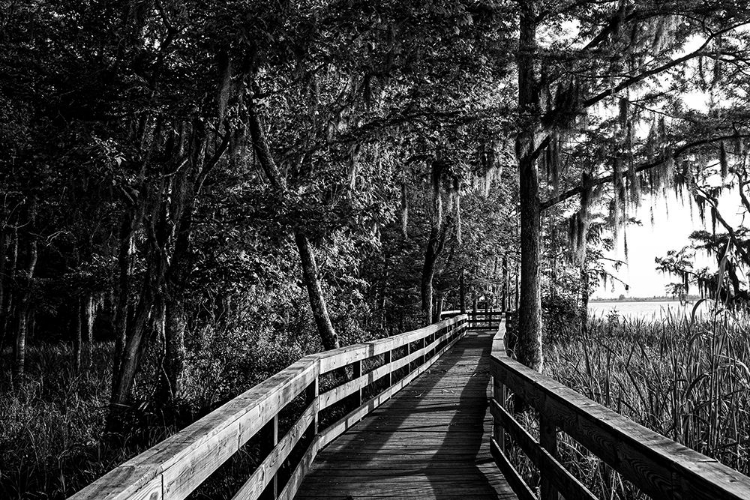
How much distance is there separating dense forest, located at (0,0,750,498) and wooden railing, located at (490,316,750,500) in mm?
2528

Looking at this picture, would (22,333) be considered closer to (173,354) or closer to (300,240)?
(173,354)

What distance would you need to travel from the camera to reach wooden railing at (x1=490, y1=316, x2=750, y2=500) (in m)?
1.67

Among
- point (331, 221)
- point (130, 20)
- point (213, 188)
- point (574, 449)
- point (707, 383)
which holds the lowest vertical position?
point (574, 449)

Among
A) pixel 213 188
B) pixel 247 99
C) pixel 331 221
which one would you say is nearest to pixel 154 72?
pixel 247 99

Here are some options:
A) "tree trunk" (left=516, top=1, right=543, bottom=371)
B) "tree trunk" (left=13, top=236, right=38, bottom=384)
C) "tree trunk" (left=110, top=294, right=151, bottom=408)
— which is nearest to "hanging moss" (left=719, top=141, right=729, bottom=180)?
"tree trunk" (left=516, top=1, right=543, bottom=371)

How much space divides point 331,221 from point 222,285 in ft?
9.29

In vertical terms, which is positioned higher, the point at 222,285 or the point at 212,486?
the point at 222,285

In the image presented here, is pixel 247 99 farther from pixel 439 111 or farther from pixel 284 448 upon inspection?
pixel 284 448

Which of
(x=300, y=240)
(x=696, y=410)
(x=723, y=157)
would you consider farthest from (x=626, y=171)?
(x=696, y=410)

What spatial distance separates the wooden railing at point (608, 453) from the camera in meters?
1.67

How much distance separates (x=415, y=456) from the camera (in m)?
5.34

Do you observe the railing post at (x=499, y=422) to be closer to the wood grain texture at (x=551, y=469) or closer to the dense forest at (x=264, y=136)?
the wood grain texture at (x=551, y=469)

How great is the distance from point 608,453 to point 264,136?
928 centimetres

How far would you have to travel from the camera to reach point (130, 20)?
7.84m
